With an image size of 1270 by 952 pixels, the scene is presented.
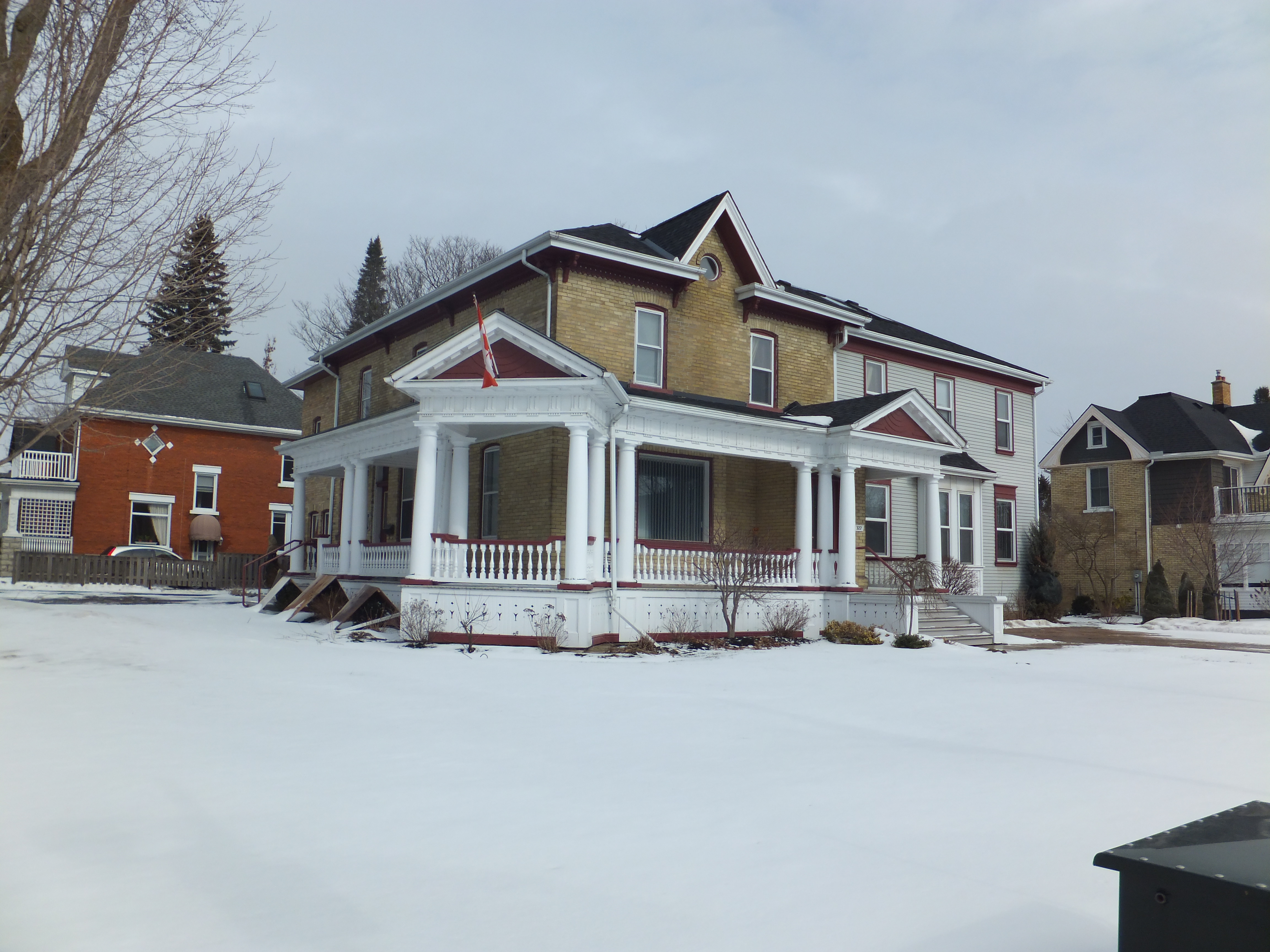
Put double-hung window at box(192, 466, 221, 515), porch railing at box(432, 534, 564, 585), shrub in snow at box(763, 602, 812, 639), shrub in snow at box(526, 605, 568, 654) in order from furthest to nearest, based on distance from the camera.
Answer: double-hung window at box(192, 466, 221, 515) < shrub in snow at box(763, 602, 812, 639) < porch railing at box(432, 534, 564, 585) < shrub in snow at box(526, 605, 568, 654)

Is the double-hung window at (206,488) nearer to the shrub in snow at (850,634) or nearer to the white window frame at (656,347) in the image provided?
the white window frame at (656,347)

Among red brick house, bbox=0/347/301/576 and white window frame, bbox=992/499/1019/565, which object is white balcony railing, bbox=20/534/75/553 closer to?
red brick house, bbox=0/347/301/576

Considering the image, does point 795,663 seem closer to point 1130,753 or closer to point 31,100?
point 1130,753

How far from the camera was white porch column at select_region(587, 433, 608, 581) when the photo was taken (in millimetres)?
16266

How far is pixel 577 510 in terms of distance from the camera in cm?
1558

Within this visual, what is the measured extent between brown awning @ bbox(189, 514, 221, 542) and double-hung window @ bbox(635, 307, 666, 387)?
26.0m

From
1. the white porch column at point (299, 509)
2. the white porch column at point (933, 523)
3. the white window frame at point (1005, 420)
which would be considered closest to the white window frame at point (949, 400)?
the white window frame at point (1005, 420)

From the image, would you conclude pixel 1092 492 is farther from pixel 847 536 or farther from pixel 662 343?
pixel 662 343

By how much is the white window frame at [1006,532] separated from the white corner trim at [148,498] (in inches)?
1242

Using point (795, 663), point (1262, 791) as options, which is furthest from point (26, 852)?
point (795, 663)

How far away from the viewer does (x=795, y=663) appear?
47.0 feet

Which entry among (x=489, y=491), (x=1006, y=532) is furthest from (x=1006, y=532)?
(x=489, y=491)

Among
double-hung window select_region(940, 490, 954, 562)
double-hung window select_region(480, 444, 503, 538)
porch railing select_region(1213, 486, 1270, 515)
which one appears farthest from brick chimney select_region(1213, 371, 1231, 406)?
double-hung window select_region(480, 444, 503, 538)

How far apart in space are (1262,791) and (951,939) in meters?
4.13
